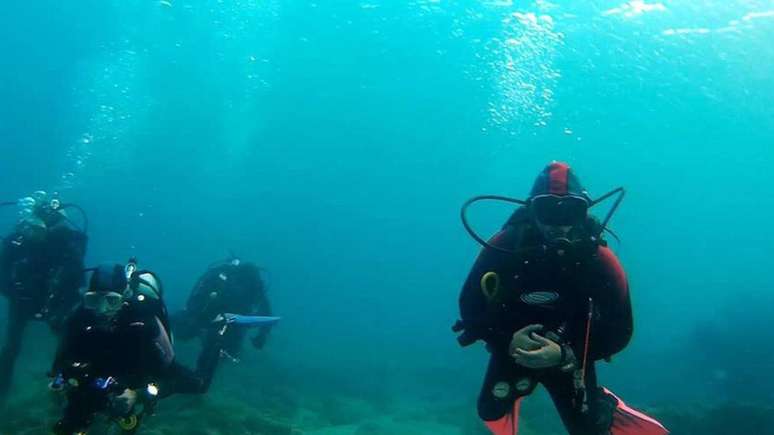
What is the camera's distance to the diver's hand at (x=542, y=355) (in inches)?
129

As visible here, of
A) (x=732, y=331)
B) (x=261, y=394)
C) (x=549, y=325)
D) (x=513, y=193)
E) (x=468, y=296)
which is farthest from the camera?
(x=513, y=193)

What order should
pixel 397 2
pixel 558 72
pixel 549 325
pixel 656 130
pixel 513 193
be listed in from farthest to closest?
pixel 513 193 < pixel 656 130 < pixel 558 72 < pixel 397 2 < pixel 549 325

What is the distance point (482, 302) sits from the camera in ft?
12.7

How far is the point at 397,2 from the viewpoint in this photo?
33656mm

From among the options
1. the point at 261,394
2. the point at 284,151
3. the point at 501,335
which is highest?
the point at 501,335

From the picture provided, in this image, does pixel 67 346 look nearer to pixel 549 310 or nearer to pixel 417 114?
pixel 549 310

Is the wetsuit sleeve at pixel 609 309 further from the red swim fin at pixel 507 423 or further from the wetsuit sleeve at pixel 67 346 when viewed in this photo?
the wetsuit sleeve at pixel 67 346

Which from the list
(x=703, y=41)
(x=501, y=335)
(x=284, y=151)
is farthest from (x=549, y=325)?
(x=284, y=151)

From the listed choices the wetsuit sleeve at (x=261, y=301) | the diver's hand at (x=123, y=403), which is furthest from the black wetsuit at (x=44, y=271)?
the diver's hand at (x=123, y=403)

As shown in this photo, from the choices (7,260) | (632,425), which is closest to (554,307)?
(632,425)

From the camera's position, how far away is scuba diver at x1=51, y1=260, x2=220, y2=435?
4648 mm

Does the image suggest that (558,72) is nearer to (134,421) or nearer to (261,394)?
(261,394)

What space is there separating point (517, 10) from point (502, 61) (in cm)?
940

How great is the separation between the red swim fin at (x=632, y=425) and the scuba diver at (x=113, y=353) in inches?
168
